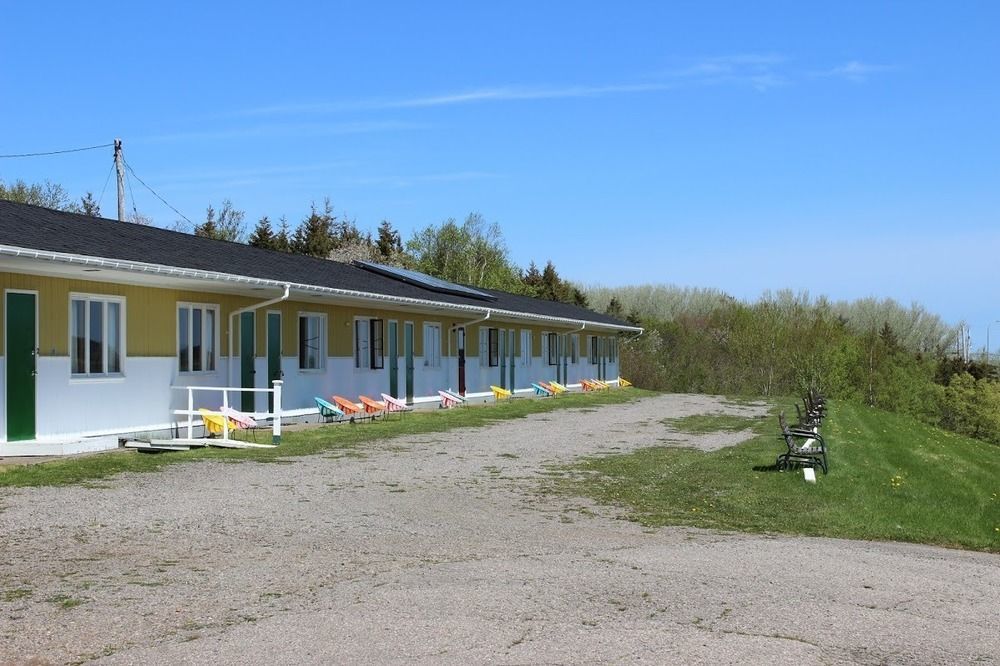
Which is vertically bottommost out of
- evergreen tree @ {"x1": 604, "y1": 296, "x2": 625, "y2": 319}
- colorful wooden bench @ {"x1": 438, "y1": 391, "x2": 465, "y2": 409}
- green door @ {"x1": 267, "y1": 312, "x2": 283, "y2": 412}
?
colorful wooden bench @ {"x1": 438, "y1": 391, "x2": 465, "y2": 409}

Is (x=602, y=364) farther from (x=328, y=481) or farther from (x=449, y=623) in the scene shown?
(x=449, y=623)

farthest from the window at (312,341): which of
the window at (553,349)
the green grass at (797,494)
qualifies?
the window at (553,349)

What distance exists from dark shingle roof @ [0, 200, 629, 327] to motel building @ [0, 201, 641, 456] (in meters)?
0.06

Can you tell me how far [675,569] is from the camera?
716 cm

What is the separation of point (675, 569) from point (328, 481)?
5737mm

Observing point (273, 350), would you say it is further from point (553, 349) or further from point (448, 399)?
point (553, 349)

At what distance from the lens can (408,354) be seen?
82.3 feet

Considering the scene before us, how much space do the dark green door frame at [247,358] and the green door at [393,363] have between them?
5.53 m

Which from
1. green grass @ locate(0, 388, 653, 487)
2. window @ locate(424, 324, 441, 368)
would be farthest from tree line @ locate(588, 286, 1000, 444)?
green grass @ locate(0, 388, 653, 487)

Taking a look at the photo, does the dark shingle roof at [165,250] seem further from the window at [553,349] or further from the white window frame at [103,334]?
the window at [553,349]

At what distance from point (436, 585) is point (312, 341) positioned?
14863mm

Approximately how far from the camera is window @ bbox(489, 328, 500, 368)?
30.8 m

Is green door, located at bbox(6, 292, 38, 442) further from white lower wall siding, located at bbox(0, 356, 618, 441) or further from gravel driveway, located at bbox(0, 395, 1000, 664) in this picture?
gravel driveway, located at bbox(0, 395, 1000, 664)

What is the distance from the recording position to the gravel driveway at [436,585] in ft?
17.1
